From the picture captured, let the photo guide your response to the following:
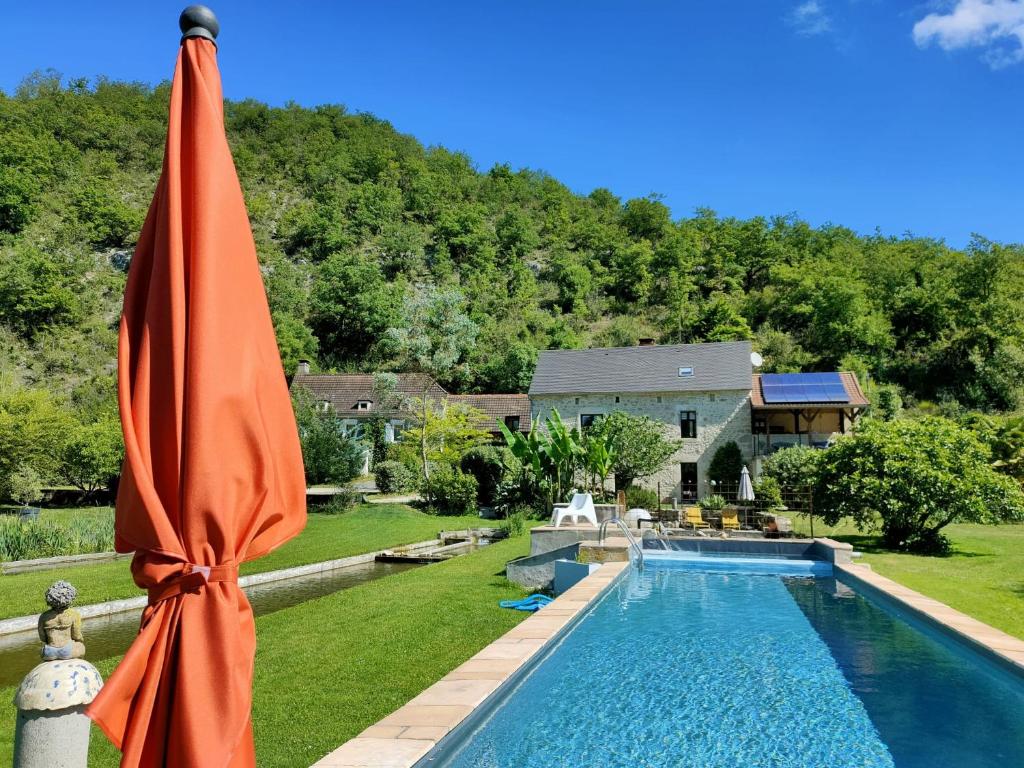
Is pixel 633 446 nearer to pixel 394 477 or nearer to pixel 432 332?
pixel 394 477

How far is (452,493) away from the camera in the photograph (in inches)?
1045

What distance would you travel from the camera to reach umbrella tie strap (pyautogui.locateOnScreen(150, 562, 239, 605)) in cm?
244

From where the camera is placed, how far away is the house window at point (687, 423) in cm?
3097

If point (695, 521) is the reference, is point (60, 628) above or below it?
above

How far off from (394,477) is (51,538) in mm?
16056

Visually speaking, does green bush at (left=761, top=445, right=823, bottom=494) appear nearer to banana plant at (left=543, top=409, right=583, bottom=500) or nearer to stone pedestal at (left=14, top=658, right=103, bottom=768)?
banana plant at (left=543, top=409, right=583, bottom=500)

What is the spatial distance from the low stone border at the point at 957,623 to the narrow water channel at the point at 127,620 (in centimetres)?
977

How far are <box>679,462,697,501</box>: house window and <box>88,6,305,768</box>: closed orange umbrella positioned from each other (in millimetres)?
29460

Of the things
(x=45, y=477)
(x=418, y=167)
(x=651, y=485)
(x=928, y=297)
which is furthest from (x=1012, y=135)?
(x=418, y=167)

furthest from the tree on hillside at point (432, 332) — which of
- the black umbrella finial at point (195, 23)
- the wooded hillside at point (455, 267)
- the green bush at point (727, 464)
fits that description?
the black umbrella finial at point (195, 23)

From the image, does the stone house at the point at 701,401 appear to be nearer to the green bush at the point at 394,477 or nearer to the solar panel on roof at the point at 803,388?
the solar panel on roof at the point at 803,388

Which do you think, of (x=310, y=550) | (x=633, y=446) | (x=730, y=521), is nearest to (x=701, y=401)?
(x=633, y=446)

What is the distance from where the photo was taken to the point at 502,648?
6430mm

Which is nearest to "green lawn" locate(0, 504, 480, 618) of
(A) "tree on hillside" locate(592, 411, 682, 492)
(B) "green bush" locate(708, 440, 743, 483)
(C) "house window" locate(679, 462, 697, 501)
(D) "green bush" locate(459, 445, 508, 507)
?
(D) "green bush" locate(459, 445, 508, 507)
